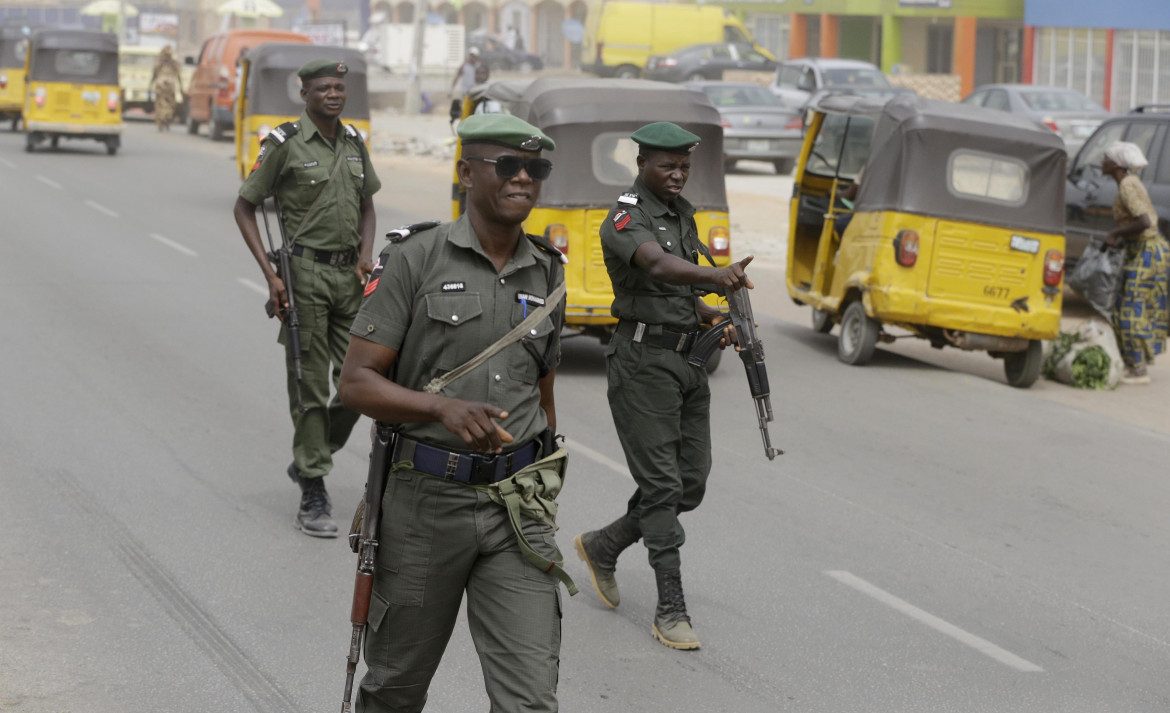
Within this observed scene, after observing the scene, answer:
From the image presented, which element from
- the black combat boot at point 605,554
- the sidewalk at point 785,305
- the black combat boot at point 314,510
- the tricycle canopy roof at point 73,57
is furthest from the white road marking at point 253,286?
the tricycle canopy roof at point 73,57

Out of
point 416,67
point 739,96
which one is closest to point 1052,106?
point 739,96

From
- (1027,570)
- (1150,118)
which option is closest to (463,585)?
(1027,570)

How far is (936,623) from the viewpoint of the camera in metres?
6.08

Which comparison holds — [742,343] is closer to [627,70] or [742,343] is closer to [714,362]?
[714,362]

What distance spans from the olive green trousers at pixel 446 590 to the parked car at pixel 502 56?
55.6 meters

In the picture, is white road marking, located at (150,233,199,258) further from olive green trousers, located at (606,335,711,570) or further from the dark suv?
olive green trousers, located at (606,335,711,570)

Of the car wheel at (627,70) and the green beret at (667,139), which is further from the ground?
the car wheel at (627,70)

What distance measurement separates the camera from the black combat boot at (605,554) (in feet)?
19.8

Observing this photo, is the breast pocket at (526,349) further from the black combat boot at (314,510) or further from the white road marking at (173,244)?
the white road marking at (173,244)

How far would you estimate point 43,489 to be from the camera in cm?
748

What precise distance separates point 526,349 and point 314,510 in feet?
11.3

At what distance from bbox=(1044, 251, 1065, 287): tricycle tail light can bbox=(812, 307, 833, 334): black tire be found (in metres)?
2.35

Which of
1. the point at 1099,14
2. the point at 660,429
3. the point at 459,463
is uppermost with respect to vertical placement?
the point at 1099,14

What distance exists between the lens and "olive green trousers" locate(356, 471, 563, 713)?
12.1 feet
